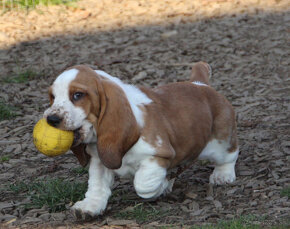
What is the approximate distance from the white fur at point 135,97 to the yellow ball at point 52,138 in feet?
1.69

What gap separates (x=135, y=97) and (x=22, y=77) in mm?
4226

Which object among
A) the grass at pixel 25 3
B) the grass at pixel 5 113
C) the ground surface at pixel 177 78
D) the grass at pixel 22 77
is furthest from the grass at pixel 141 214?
the grass at pixel 25 3

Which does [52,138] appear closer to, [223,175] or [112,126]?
[112,126]

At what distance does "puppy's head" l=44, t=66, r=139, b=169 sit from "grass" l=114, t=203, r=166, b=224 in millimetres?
505

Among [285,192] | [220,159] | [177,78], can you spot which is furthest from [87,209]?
[177,78]

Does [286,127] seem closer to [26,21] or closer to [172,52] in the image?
[172,52]

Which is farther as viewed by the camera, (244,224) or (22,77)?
(22,77)

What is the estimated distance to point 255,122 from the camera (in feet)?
22.9

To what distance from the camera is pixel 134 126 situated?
452 centimetres

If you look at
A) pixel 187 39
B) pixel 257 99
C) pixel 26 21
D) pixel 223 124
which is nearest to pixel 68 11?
pixel 26 21

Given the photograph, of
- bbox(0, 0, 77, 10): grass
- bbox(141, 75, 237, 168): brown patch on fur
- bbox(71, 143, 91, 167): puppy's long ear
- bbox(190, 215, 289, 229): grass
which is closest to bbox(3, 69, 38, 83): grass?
bbox(0, 0, 77, 10): grass

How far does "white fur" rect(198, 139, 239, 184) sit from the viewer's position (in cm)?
544

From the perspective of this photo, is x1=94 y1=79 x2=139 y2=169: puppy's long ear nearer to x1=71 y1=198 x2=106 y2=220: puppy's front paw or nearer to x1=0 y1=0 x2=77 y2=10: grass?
x1=71 y1=198 x2=106 y2=220: puppy's front paw

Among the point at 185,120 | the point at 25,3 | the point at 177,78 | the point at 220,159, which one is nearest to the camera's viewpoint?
the point at 185,120
